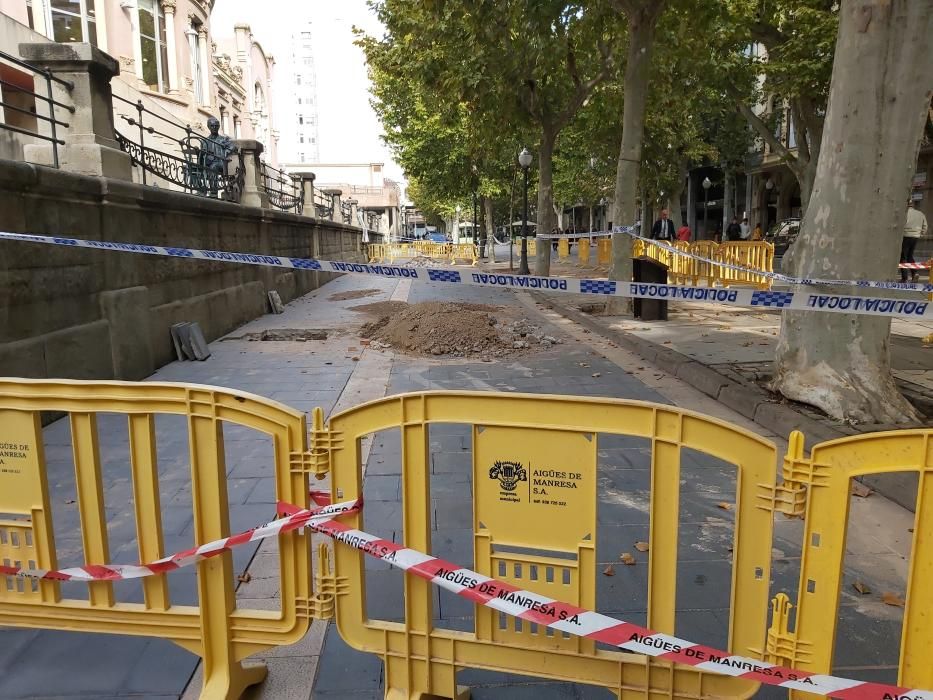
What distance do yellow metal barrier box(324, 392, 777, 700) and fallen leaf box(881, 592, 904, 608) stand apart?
1.42 meters

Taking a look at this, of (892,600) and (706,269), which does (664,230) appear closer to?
(706,269)

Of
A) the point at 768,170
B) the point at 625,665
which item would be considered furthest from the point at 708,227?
the point at 625,665

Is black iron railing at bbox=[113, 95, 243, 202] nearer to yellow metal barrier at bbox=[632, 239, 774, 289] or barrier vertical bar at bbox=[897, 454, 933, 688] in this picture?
yellow metal barrier at bbox=[632, 239, 774, 289]

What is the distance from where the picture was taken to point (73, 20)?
22203 millimetres

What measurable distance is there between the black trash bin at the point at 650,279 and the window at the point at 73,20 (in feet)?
66.7

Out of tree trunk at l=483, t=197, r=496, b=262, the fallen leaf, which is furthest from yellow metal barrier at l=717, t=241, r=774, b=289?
tree trunk at l=483, t=197, r=496, b=262

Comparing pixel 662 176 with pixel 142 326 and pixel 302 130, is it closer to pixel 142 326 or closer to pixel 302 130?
pixel 142 326

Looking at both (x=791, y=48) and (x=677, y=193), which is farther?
(x=677, y=193)

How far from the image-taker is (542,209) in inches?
783

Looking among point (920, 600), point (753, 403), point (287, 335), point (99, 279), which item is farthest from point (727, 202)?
point (920, 600)

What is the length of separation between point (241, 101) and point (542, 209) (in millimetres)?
26834

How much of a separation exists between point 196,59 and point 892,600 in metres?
33.2

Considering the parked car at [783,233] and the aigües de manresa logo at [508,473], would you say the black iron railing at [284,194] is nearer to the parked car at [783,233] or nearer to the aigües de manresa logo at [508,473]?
the aigües de manresa logo at [508,473]

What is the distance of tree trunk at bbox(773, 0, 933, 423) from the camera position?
506 cm
